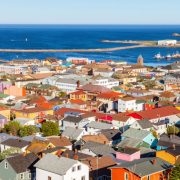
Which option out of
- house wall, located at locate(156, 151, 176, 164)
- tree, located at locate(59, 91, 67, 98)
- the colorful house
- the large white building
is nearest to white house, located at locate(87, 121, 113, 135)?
house wall, located at locate(156, 151, 176, 164)

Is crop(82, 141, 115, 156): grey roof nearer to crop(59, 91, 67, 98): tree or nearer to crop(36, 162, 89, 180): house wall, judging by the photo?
crop(36, 162, 89, 180): house wall

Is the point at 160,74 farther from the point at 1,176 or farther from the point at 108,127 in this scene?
A: the point at 1,176

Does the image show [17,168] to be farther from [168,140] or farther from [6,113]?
[6,113]

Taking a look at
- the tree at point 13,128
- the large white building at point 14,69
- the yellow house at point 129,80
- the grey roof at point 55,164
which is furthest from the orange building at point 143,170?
the large white building at point 14,69

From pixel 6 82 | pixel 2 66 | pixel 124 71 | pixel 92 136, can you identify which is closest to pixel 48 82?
pixel 6 82

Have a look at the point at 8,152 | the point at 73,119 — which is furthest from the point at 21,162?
the point at 73,119

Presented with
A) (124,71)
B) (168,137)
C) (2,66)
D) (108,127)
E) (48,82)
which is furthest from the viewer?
(2,66)

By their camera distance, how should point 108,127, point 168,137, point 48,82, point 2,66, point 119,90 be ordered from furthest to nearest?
point 2,66 → point 48,82 → point 119,90 → point 108,127 → point 168,137
